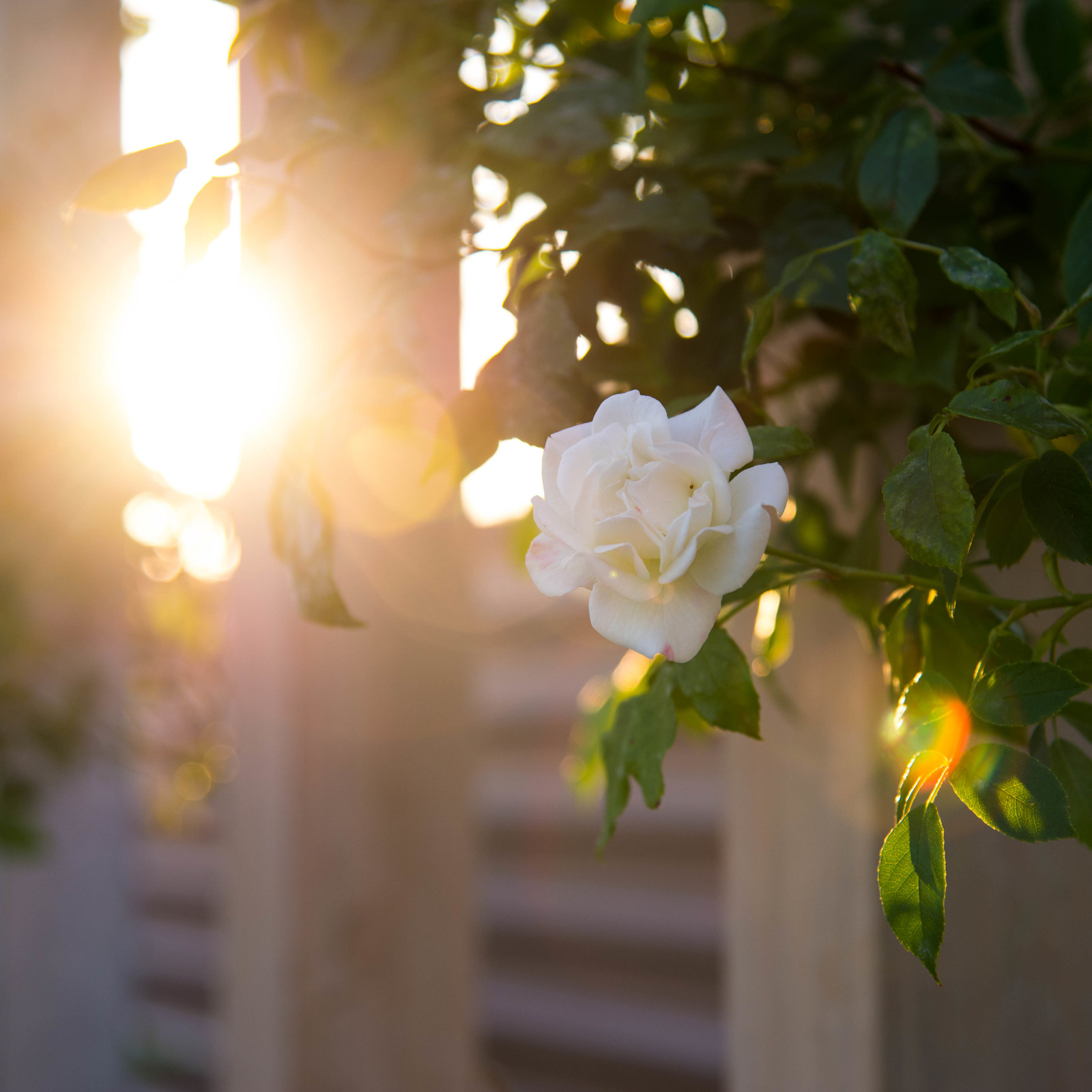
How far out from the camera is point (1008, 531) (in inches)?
12.1

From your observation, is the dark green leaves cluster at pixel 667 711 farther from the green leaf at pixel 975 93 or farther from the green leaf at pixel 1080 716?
the green leaf at pixel 975 93

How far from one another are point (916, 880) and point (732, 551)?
0.10m

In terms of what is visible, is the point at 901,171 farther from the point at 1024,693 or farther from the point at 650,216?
the point at 1024,693

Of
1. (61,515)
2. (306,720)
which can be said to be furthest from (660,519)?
(61,515)

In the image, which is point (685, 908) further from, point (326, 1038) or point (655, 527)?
point (655, 527)

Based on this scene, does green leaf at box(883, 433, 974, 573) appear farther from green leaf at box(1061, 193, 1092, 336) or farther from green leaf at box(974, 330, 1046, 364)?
green leaf at box(1061, 193, 1092, 336)

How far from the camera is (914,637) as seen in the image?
1.02 feet

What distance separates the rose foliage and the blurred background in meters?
0.04

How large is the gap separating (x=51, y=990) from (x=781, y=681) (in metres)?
1.41

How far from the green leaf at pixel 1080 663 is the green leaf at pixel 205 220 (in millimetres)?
353

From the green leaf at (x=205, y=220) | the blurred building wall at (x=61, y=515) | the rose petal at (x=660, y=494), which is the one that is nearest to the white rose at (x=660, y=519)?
the rose petal at (x=660, y=494)

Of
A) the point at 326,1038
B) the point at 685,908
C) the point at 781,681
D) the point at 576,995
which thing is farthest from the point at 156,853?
the point at 781,681

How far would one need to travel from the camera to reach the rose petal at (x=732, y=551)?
23cm

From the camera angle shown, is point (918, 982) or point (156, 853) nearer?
point (918, 982)
